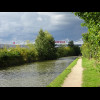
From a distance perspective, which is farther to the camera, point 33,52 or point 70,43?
point 70,43

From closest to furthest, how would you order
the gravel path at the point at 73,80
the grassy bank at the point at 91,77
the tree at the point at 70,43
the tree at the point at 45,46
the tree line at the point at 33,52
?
the grassy bank at the point at 91,77 < the gravel path at the point at 73,80 < the tree line at the point at 33,52 < the tree at the point at 45,46 < the tree at the point at 70,43

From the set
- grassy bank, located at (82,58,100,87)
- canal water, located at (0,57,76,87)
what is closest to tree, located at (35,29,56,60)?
canal water, located at (0,57,76,87)

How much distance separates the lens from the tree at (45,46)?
4285 centimetres

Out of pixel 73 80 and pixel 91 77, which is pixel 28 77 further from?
pixel 91 77

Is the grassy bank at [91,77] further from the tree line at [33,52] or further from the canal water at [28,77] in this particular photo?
the tree line at [33,52]

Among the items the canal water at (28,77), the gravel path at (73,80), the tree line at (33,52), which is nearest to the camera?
the gravel path at (73,80)

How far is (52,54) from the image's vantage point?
1857 inches

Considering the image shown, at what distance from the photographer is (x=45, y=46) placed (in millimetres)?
44312

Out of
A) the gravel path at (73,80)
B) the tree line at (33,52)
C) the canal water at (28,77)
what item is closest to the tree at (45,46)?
the tree line at (33,52)

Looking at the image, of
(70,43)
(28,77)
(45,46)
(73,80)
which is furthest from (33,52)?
(70,43)

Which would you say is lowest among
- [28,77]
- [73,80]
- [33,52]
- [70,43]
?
[28,77]

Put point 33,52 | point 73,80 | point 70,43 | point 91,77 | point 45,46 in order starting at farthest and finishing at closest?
point 70,43 → point 45,46 → point 33,52 → point 91,77 → point 73,80

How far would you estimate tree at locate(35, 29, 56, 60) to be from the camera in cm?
4285
